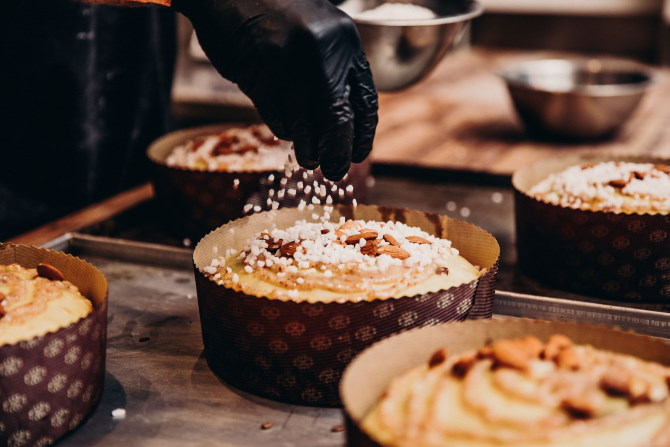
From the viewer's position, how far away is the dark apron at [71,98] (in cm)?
246

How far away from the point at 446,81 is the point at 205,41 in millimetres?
2832

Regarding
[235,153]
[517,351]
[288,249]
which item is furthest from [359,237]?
[235,153]

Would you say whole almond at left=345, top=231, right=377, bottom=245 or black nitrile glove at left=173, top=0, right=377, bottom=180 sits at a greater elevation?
black nitrile glove at left=173, top=0, right=377, bottom=180

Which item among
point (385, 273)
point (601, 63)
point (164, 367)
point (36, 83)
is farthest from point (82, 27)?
point (601, 63)

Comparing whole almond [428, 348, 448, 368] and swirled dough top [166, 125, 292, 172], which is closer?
whole almond [428, 348, 448, 368]

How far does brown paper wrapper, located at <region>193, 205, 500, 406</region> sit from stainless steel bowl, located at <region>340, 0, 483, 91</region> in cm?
84

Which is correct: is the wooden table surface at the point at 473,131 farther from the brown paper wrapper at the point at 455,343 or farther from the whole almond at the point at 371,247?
the brown paper wrapper at the point at 455,343

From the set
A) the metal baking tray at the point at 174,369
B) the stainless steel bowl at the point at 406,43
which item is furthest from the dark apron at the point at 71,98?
the stainless steel bowl at the point at 406,43

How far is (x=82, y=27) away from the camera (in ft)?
8.29

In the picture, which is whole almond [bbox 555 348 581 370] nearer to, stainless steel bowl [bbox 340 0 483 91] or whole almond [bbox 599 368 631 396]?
whole almond [bbox 599 368 631 396]

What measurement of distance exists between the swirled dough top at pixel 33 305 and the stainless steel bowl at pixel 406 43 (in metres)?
1.10

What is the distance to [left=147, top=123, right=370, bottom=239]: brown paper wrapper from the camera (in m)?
2.31

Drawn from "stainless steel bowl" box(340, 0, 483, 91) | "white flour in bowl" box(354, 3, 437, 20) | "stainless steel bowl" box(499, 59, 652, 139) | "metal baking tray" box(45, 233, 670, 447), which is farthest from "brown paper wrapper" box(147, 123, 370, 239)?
"stainless steel bowl" box(499, 59, 652, 139)

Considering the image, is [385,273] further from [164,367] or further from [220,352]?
[164,367]
